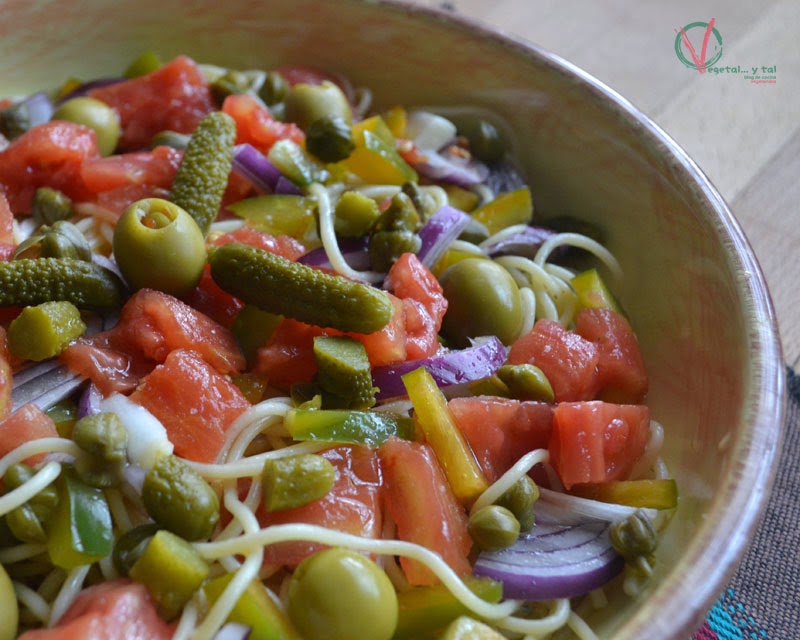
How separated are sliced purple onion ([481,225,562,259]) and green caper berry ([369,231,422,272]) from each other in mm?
421

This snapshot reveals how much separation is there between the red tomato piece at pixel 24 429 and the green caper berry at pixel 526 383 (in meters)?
1.43

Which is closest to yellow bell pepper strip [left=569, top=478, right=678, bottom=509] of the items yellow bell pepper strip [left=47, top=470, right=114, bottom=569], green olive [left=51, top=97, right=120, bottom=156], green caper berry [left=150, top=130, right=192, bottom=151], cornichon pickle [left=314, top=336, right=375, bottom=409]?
cornichon pickle [left=314, top=336, right=375, bottom=409]

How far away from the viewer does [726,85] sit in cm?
464

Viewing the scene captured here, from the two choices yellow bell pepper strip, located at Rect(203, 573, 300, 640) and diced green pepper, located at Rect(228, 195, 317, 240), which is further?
diced green pepper, located at Rect(228, 195, 317, 240)

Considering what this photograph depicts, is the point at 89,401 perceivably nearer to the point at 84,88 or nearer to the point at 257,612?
the point at 257,612

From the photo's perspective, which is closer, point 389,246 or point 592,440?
point 592,440

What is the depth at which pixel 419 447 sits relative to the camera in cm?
253

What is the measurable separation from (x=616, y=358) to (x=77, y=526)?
6.11 feet

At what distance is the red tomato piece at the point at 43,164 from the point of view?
10.9ft

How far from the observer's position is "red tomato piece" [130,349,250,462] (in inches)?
98.6

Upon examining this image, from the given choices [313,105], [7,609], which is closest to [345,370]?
[7,609]

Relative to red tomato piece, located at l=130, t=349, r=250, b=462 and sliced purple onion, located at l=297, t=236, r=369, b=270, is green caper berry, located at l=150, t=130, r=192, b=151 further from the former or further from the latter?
red tomato piece, located at l=130, t=349, r=250, b=462
